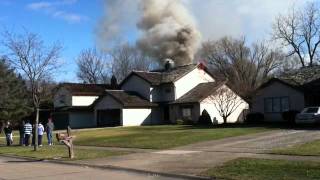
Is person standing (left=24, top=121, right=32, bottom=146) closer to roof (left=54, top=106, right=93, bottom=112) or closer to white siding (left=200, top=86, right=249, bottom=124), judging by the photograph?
white siding (left=200, top=86, right=249, bottom=124)

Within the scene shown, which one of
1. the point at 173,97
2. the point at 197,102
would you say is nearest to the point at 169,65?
the point at 173,97

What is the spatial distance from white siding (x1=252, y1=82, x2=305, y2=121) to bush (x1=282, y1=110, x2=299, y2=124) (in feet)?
4.71

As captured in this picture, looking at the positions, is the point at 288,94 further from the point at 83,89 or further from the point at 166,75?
the point at 83,89

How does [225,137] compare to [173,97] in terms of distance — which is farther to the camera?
[173,97]

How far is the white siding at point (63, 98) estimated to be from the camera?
6969 centimetres

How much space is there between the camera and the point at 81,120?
68312 millimetres

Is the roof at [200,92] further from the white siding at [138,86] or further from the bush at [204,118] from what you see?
the white siding at [138,86]

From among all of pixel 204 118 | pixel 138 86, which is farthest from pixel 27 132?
pixel 138 86

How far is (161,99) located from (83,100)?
447 inches

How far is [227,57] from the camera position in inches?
3381

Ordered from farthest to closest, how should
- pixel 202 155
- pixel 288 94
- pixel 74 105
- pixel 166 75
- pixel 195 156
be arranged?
pixel 74 105, pixel 166 75, pixel 288 94, pixel 202 155, pixel 195 156

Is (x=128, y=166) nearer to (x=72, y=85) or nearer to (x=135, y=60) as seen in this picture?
(x=72, y=85)

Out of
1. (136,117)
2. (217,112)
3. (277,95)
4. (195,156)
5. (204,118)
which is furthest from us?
(136,117)

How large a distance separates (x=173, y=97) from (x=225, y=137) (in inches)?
1273
